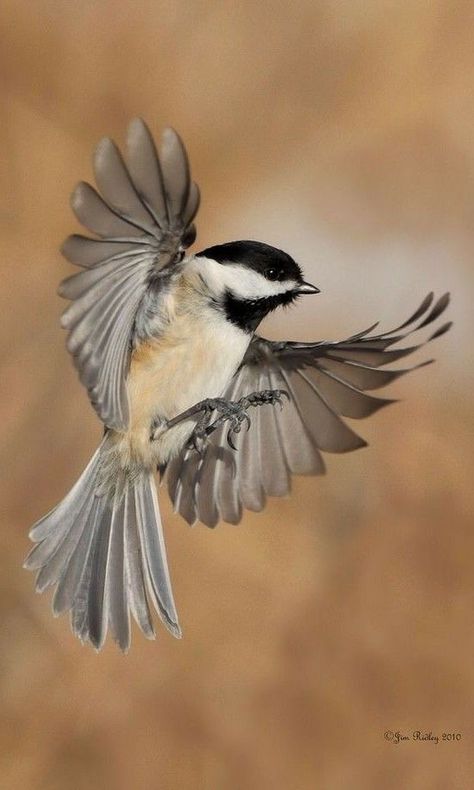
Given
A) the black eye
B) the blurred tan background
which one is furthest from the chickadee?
the blurred tan background

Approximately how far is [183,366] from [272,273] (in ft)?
0.47

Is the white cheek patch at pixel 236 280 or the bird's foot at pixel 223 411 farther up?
the white cheek patch at pixel 236 280

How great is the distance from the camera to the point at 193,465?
1363mm

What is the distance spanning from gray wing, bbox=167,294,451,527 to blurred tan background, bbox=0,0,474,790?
0.29 meters

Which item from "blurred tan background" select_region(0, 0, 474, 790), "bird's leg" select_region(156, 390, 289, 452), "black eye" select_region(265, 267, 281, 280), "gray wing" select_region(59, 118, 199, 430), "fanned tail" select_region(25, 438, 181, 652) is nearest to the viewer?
"gray wing" select_region(59, 118, 199, 430)

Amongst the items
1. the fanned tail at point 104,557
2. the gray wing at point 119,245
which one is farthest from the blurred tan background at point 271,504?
the gray wing at point 119,245

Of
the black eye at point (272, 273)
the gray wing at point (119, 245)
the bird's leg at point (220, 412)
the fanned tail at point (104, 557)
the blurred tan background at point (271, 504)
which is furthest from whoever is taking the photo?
the blurred tan background at point (271, 504)

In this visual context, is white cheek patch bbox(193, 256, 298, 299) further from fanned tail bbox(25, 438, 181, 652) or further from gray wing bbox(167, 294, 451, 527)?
fanned tail bbox(25, 438, 181, 652)

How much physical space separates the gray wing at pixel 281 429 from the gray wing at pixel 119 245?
24 centimetres

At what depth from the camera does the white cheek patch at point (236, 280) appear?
1115mm

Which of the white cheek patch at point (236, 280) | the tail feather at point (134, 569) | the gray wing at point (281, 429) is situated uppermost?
the white cheek patch at point (236, 280)

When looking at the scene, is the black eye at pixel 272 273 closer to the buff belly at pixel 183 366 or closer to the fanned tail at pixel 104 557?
the buff belly at pixel 183 366

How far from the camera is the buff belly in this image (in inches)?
43.6

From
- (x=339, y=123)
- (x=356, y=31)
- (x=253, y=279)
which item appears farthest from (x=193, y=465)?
(x=356, y=31)
